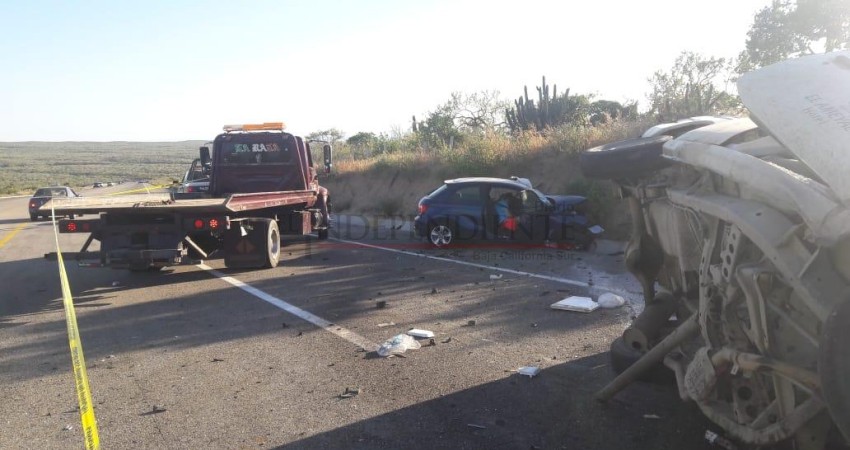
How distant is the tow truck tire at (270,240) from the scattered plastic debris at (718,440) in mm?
8489

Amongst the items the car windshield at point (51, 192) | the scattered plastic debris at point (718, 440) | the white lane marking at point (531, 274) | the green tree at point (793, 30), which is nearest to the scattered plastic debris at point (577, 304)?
the white lane marking at point (531, 274)

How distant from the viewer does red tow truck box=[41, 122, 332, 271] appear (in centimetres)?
956

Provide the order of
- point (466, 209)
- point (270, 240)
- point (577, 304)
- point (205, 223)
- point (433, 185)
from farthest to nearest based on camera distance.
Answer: point (433, 185)
point (466, 209)
point (270, 240)
point (205, 223)
point (577, 304)

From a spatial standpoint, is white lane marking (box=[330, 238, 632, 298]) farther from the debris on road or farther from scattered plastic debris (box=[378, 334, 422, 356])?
the debris on road

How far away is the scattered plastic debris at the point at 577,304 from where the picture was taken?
736 cm

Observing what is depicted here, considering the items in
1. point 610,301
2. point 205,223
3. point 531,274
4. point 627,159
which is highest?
point 627,159

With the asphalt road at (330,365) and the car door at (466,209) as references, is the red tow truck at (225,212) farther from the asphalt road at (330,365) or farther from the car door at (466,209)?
the car door at (466,209)

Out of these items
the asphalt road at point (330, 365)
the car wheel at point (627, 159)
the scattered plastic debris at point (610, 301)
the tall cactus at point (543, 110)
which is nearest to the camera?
the asphalt road at point (330, 365)

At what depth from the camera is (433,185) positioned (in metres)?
22.9

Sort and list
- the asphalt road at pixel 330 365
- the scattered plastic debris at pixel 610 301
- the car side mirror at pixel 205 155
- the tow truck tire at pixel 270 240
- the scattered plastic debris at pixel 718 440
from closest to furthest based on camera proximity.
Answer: the scattered plastic debris at pixel 718 440
the asphalt road at pixel 330 365
the scattered plastic debris at pixel 610 301
the tow truck tire at pixel 270 240
the car side mirror at pixel 205 155

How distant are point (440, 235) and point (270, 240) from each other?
4.07m

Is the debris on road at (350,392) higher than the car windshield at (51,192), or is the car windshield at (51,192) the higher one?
the car windshield at (51,192)

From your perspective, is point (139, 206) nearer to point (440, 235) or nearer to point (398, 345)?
point (398, 345)

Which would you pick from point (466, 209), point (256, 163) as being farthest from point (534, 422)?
point (256, 163)
